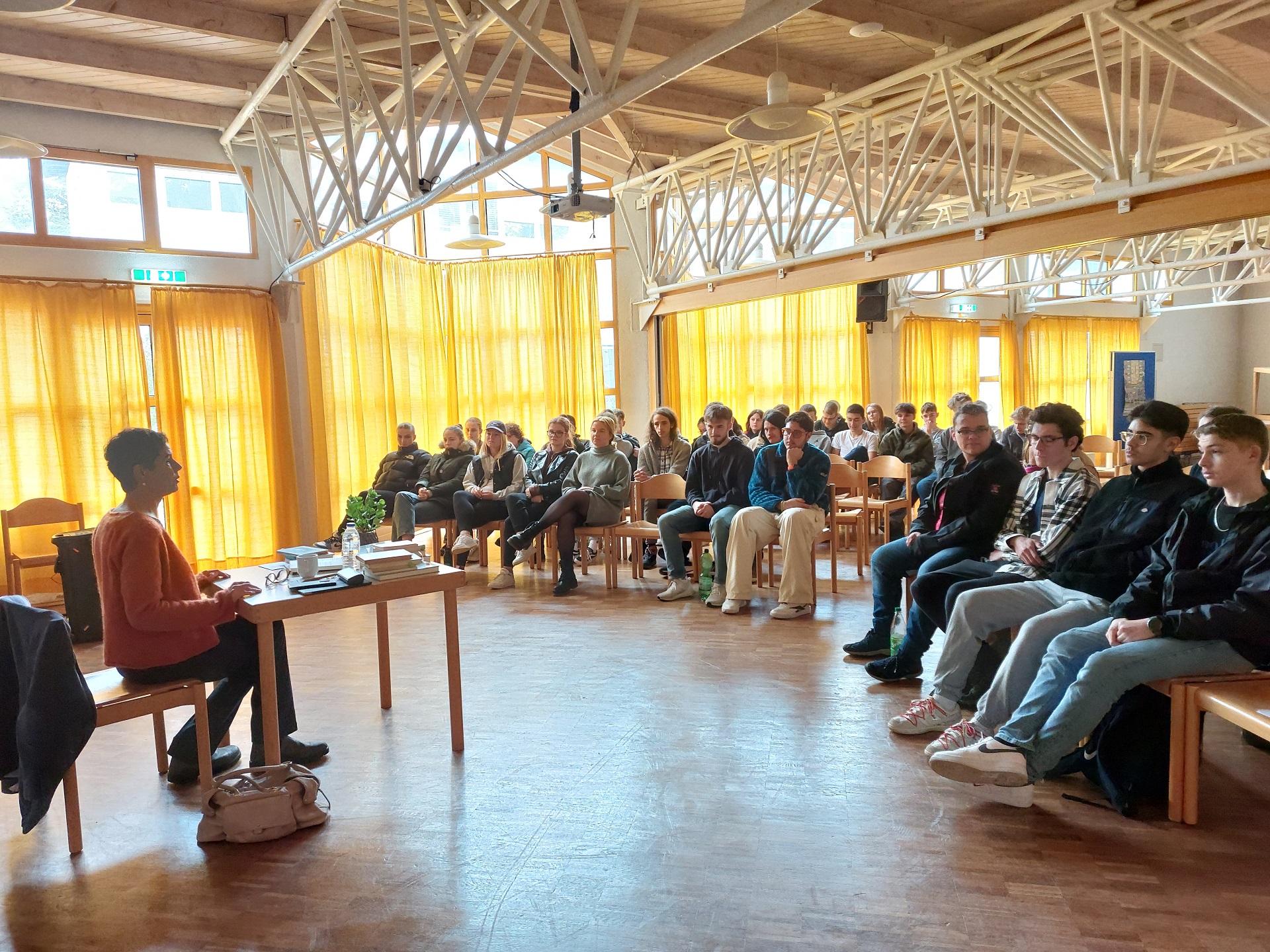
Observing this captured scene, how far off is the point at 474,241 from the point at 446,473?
218cm

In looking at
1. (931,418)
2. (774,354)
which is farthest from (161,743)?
(774,354)

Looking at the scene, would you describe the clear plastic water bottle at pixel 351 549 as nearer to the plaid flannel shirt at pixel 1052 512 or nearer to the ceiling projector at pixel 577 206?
the ceiling projector at pixel 577 206

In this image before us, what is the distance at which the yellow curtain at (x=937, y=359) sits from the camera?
1318cm

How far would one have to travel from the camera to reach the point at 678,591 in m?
6.16

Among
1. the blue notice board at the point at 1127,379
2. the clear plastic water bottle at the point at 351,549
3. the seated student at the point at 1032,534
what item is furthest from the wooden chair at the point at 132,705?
Result: the blue notice board at the point at 1127,379

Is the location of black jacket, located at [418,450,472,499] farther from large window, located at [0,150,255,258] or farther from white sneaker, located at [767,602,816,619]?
white sneaker, located at [767,602,816,619]

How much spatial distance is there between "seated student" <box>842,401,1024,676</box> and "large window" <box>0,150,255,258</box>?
642cm

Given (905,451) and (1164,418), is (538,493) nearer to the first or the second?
(905,451)

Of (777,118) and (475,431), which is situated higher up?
(777,118)

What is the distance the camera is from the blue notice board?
1448 cm

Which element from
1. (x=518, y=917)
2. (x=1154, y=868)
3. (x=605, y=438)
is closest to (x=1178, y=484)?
(x=1154, y=868)

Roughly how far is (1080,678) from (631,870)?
1.60 metres

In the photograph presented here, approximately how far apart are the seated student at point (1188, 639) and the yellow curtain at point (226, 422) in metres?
6.68

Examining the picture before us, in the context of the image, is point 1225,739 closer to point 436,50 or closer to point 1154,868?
point 1154,868
